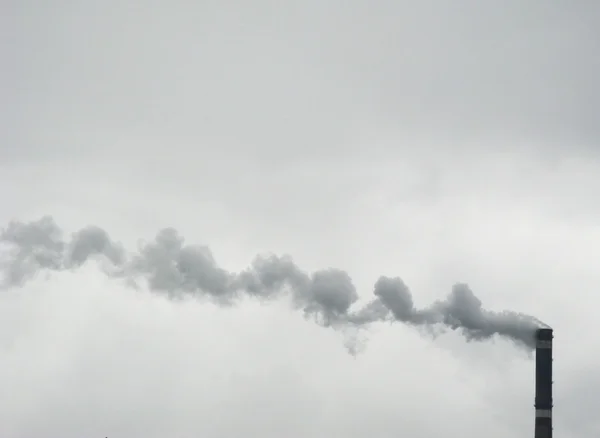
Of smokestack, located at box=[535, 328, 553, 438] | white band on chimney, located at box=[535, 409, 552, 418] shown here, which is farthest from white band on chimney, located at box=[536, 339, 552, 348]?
white band on chimney, located at box=[535, 409, 552, 418]

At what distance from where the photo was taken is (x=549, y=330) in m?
92.7

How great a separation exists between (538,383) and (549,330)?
5403mm

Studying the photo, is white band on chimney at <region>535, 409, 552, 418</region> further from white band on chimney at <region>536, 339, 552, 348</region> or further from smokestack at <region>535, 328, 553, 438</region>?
white band on chimney at <region>536, 339, 552, 348</region>

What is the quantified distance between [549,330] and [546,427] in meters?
8.89

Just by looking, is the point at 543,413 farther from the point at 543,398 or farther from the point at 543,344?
the point at 543,344

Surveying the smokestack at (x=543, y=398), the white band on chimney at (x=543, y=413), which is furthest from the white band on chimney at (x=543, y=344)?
the white band on chimney at (x=543, y=413)

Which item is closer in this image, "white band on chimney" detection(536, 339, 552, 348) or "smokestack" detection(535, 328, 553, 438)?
"smokestack" detection(535, 328, 553, 438)

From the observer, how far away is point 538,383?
90.2 m

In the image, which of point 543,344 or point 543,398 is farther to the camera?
point 543,344

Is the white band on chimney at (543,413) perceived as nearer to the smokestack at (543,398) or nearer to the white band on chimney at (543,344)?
the smokestack at (543,398)

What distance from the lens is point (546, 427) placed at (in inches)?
3551

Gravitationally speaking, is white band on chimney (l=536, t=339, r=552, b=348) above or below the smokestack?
above

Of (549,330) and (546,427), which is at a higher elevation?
(549,330)

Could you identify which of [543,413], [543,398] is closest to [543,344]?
[543,398]
